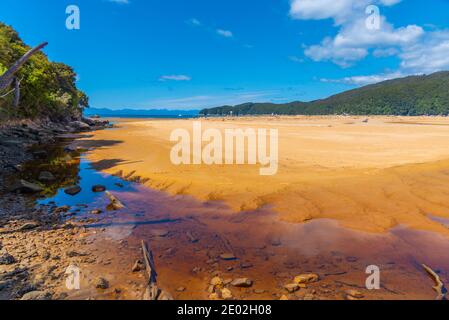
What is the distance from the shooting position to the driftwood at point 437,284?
16.0 ft

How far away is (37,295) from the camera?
4.71 meters

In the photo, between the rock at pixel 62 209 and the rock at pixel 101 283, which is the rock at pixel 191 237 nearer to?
the rock at pixel 101 283

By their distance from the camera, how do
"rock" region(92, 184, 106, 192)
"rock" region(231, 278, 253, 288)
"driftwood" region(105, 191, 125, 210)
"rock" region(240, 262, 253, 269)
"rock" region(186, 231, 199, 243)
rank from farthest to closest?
"rock" region(92, 184, 106, 192)
"driftwood" region(105, 191, 125, 210)
"rock" region(186, 231, 199, 243)
"rock" region(240, 262, 253, 269)
"rock" region(231, 278, 253, 288)

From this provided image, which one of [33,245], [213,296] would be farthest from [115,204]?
[213,296]

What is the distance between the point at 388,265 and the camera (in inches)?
245

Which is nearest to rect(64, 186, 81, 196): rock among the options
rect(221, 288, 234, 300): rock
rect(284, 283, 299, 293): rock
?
rect(221, 288, 234, 300): rock

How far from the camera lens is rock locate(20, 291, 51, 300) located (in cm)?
464

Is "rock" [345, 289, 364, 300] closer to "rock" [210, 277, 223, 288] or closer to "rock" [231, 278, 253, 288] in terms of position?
"rock" [231, 278, 253, 288]

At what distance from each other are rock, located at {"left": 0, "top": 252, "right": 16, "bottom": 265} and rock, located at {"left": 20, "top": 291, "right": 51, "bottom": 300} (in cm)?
162

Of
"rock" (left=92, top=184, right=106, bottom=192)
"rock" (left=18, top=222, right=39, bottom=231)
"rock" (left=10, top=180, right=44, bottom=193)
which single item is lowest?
"rock" (left=18, top=222, right=39, bottom=231)

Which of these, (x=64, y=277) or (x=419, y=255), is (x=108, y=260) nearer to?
(x=64, y=277)

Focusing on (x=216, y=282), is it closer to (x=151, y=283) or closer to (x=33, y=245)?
(x=151, y=283)

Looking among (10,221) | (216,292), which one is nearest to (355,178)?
(216,292)

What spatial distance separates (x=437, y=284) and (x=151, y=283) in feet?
19.2
